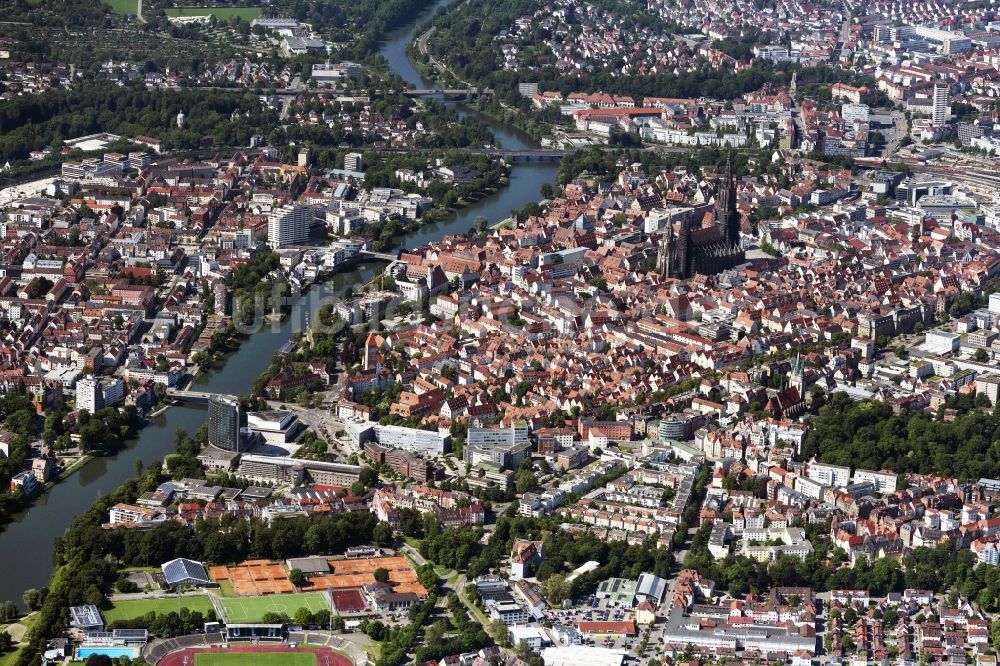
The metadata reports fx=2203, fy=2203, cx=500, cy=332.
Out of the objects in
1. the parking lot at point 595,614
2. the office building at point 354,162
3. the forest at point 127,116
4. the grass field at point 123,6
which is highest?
the grass field at point 123,6

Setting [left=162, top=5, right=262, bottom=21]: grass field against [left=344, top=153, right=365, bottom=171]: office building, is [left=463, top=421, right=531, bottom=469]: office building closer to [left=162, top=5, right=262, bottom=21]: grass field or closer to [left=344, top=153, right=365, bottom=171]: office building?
[left=344, top=153, right=365, bottom=171]: office building

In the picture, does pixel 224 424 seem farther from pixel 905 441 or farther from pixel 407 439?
pixel 905 441

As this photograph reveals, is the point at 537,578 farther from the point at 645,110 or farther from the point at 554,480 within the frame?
the point at 645,110

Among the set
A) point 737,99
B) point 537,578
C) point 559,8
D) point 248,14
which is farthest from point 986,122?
point 537,578

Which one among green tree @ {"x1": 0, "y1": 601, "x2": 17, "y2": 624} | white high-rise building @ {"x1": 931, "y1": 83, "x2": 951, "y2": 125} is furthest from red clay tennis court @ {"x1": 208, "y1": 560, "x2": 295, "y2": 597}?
white high-rise building @ {"x1": 931, "y1": 83, "x2": 951, "y2": 125}

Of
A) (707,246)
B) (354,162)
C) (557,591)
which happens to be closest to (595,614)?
(557,591)

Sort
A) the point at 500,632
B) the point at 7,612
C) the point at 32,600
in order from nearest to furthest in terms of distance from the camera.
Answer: the point at 500,632
the point at 7,612
the point at 32,600

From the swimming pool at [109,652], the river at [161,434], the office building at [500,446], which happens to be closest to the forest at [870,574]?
the office building at [500,446]

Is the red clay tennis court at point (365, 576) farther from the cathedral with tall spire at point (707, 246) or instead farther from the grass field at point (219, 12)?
the grass field at point (219, 12)
